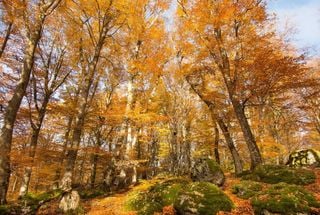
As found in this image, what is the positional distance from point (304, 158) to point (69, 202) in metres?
11.8

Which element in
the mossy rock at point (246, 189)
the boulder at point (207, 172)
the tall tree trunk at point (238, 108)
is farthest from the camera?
the tall tree trunk at point (238, 108)

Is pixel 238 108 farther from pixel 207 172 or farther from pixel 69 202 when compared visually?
pixel 69 202

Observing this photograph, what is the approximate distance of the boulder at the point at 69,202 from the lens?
28.8 ft

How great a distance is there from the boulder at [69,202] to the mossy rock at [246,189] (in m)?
5.45

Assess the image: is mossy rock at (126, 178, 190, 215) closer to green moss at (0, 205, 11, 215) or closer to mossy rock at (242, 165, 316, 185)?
mossy rock at (242, 165, 316, 185)

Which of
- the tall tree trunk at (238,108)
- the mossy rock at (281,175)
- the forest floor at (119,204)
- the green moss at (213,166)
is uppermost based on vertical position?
the tall tree trunk at (238,108)

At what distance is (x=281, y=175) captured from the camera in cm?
1041

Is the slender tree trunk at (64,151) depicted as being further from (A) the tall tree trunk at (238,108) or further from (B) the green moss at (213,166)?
(A) the tall tree trunk at (238,108)

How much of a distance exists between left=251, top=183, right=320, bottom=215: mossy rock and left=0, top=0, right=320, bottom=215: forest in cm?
3

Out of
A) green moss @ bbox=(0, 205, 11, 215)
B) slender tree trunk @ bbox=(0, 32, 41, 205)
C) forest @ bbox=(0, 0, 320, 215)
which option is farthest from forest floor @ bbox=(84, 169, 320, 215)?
slender tree trunk @ bbox=(0, 32, 41, 205)

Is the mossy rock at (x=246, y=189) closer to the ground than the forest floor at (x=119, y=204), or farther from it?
farther from it

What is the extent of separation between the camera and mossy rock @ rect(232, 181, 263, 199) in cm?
878

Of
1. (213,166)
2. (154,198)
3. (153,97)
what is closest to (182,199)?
(154,198)

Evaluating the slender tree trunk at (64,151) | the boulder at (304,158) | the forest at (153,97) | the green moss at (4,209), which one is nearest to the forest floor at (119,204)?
the forest at (153,97)
